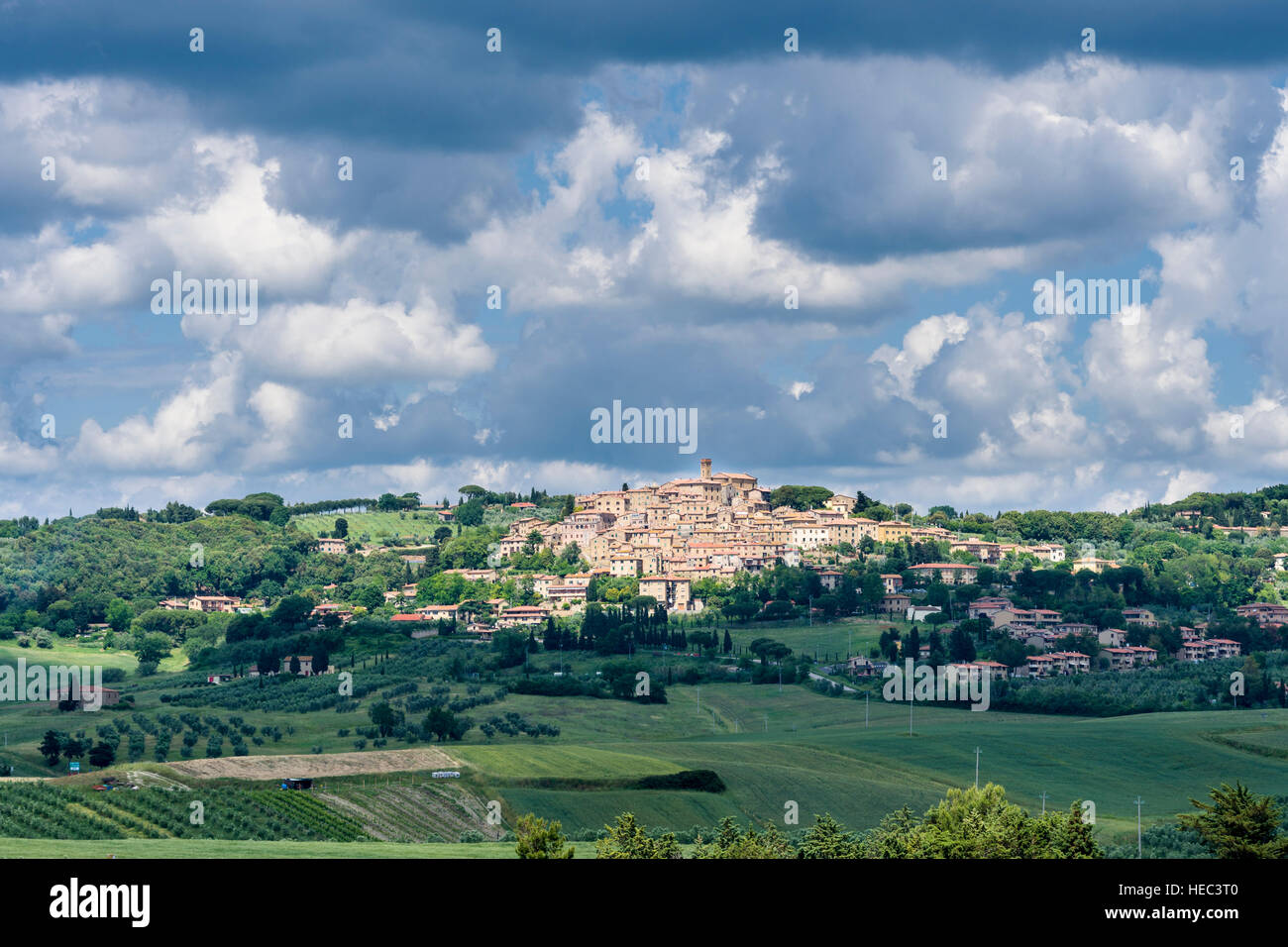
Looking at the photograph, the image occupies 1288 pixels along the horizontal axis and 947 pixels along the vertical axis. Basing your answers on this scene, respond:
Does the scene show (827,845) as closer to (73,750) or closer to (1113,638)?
(73,750)

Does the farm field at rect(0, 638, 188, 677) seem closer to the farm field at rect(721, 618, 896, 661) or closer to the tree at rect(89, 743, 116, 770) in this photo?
the farm field at rect(721, 618, 896, 661)

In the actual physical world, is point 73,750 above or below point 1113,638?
below

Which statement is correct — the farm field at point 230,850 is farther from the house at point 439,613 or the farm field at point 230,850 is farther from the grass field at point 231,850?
the house at point 439,613

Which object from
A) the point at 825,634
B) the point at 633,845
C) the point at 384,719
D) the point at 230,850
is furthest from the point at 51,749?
the point at 825,634

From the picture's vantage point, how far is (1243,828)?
52781 mm

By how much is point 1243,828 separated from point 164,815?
43.6m

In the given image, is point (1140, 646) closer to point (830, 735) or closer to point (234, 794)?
point (830, 735)

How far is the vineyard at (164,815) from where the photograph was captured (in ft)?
189
